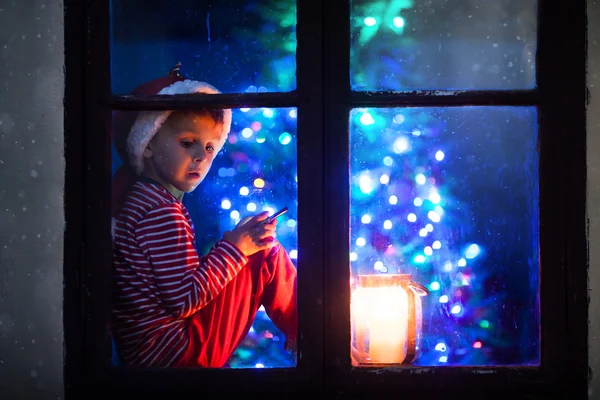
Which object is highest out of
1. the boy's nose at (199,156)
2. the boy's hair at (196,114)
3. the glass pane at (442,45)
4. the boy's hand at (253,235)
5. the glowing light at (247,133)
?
the glass pane at (442,45)

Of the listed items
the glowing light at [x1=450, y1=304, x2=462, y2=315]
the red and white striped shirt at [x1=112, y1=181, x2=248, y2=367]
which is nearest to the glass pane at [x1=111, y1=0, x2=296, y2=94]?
the red and white striped shirt at [x1=112, y1=181, x2=248, y2=367]

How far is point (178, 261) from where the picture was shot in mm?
1720

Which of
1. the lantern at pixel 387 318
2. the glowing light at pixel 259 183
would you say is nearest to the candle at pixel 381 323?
the lantern at pixel 387 318

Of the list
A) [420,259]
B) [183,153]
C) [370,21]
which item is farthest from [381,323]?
[370,21]

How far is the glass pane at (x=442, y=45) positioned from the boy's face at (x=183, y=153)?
20.9 inches

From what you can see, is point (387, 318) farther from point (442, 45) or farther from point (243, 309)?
point (442, 45)

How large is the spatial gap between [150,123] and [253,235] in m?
0.52

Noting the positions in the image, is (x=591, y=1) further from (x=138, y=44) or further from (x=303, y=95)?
(x=138, y=44)

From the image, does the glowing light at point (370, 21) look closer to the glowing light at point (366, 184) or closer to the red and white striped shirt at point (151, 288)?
the glowing light at point (366, 184)

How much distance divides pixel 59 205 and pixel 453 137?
136 centimetres

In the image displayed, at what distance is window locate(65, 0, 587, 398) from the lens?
162 cm

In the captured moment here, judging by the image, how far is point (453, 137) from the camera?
1.85 m

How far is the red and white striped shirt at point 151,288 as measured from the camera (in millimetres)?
1696

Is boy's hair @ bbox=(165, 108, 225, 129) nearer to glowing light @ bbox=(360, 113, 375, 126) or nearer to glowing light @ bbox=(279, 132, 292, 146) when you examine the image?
glowing light @ bbox=(279, 132, 292, 146)
